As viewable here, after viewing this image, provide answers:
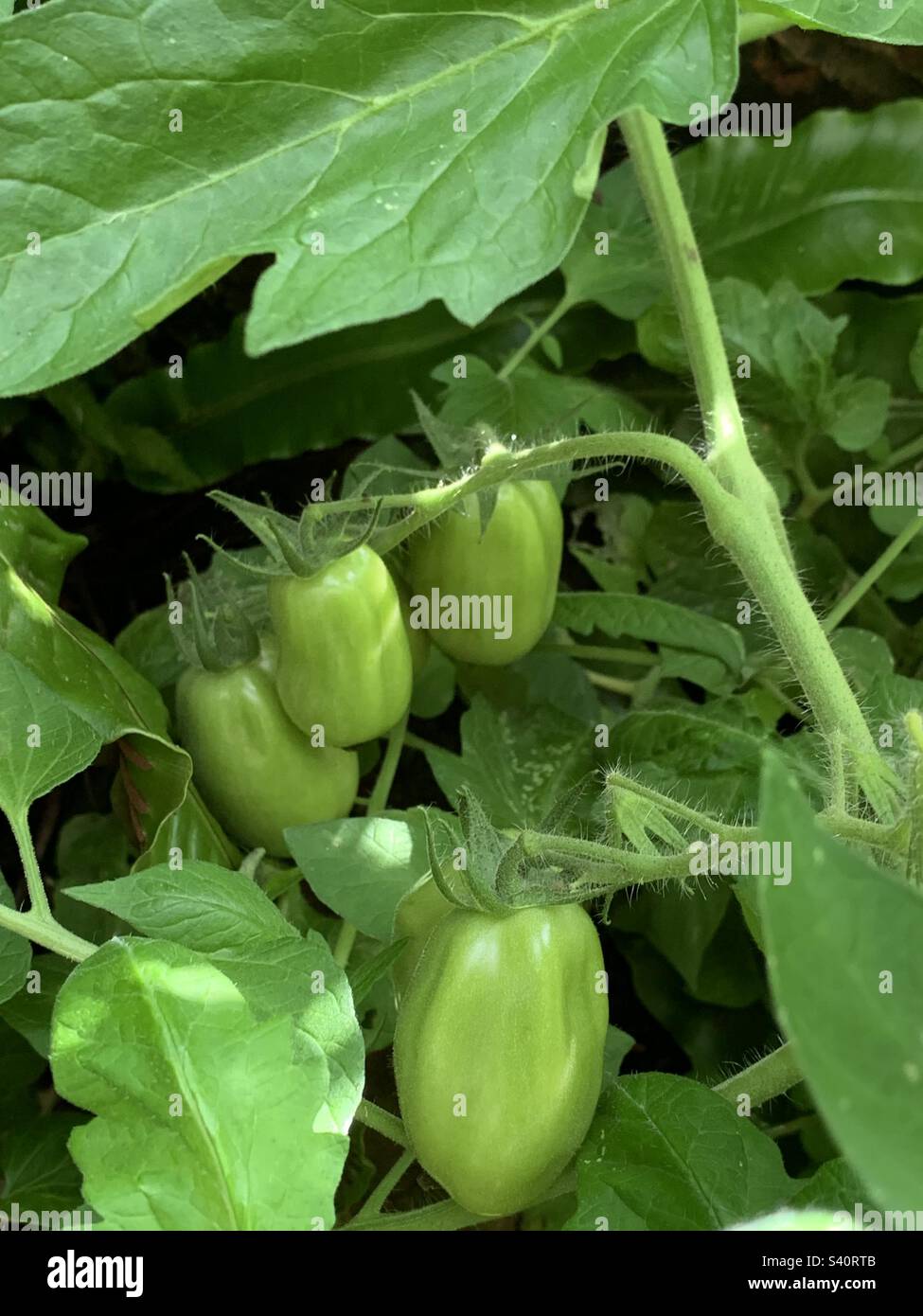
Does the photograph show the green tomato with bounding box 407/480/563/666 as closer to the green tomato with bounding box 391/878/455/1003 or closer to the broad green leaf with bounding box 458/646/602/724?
the broad green leaf with bounding box 458/646/602/724

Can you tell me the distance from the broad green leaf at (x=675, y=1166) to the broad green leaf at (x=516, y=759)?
0.61 ft

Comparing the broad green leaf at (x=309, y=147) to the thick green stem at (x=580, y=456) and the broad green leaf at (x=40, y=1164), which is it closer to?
the thick green stem at (x=580, y=456)

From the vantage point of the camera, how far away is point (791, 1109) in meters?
0.69

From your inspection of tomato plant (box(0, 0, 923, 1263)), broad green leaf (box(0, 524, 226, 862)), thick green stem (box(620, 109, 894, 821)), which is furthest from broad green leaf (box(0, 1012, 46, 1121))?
thick green stem (box(620, 109, 894, 821))

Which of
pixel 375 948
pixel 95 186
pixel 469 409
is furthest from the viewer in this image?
pixel 469 409

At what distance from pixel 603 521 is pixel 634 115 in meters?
0.26

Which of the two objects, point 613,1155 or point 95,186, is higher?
point 95,186

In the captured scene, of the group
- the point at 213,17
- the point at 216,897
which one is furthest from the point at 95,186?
the point at 216,897

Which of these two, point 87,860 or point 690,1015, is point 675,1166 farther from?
point 87,860

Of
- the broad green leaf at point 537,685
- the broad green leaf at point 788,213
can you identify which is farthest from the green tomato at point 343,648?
the broad green leaf at point 788,213

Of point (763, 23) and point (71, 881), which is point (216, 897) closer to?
point (71, 881)

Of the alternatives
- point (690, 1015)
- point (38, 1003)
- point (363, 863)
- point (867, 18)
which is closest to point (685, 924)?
point (690, 1015)

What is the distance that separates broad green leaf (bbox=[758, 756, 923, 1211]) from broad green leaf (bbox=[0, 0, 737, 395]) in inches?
9.4

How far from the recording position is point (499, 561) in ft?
2.13
